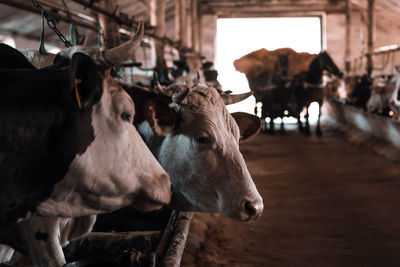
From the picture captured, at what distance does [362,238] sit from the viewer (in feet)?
13.9

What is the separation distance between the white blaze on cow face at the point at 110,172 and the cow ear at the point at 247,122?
1.36 metres

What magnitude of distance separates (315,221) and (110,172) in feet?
12.2

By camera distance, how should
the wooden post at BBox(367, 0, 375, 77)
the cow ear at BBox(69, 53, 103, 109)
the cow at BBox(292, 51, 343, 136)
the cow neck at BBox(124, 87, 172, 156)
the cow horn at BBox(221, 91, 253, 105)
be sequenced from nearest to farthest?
the cow ear at BBox(69, 53, 103, 109), the cow neck at BBox(124, 87, 172, 156), the cow horn at BBox(221, 91, 253, 105), the cow at BBox(292, 51, 343, 136), the wooden post at BBox(367, 0, 375, 77)

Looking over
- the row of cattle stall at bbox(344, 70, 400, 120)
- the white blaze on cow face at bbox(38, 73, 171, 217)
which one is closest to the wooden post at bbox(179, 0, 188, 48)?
the row of cattle stall at bbox(344, 70, 400, 120)

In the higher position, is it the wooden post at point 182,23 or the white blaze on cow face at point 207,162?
the wooden post at point 182,23

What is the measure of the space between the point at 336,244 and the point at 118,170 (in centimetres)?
312

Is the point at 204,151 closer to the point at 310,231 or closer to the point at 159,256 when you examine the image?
the point at 159,256

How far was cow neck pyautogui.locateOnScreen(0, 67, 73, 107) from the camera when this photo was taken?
1.32 metres

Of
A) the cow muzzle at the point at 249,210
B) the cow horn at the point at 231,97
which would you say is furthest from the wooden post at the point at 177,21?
the cow muzzle at the point at 249,210

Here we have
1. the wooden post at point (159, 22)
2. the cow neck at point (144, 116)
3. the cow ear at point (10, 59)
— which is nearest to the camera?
the cow ear at point (10, 59)

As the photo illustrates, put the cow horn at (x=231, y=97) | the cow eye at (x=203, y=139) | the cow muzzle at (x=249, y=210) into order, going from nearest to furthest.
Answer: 1. the cow muzzle at (x=249, y=210)
2. the cow eye at (x=203, y=139)
3. the cow horn at (x=231, y=97)

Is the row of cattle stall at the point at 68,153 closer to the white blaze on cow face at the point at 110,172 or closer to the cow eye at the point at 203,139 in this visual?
the white blaze on cow face at the point at 110,172

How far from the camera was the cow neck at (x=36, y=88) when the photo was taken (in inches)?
52.1

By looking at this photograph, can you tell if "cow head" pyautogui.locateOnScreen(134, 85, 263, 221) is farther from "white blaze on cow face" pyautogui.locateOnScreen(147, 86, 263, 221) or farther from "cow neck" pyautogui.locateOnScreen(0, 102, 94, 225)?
"cow neck" pyautogui.locateOnScreen(0, 102, 94, 225)
